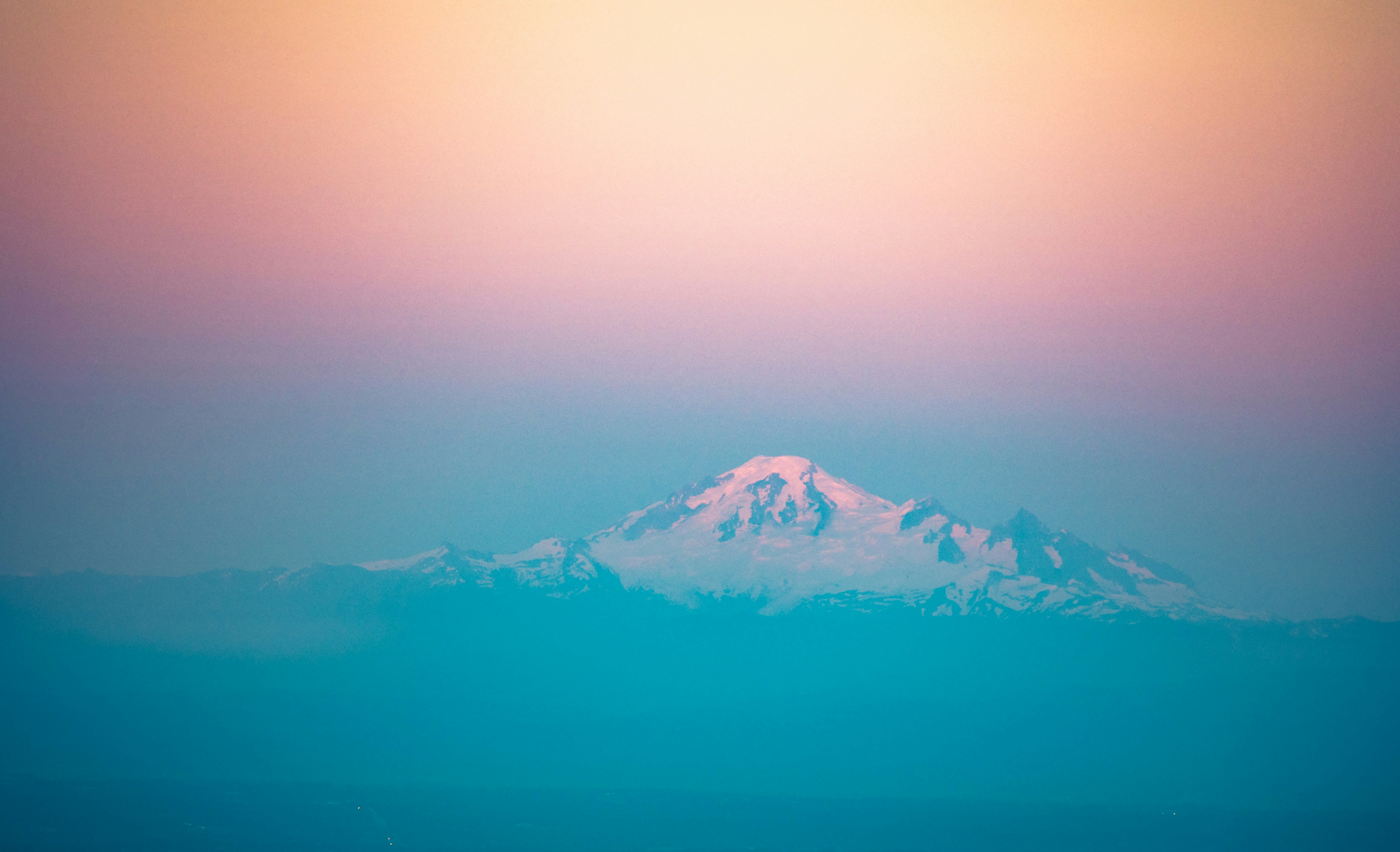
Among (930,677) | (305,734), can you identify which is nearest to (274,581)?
(305,734)

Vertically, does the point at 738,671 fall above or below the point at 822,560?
below

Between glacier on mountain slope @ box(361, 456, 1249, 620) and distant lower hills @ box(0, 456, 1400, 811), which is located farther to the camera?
glacier on mountain slope @ box(361, 456, 1249, 620)

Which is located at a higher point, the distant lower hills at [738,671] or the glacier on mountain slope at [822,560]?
the glacier on mountain slope at [822,560]

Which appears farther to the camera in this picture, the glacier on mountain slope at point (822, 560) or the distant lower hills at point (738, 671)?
the glacier on mountain slope at point (822, 560)

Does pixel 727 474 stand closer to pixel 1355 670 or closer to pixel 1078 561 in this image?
pixel 1078 561
